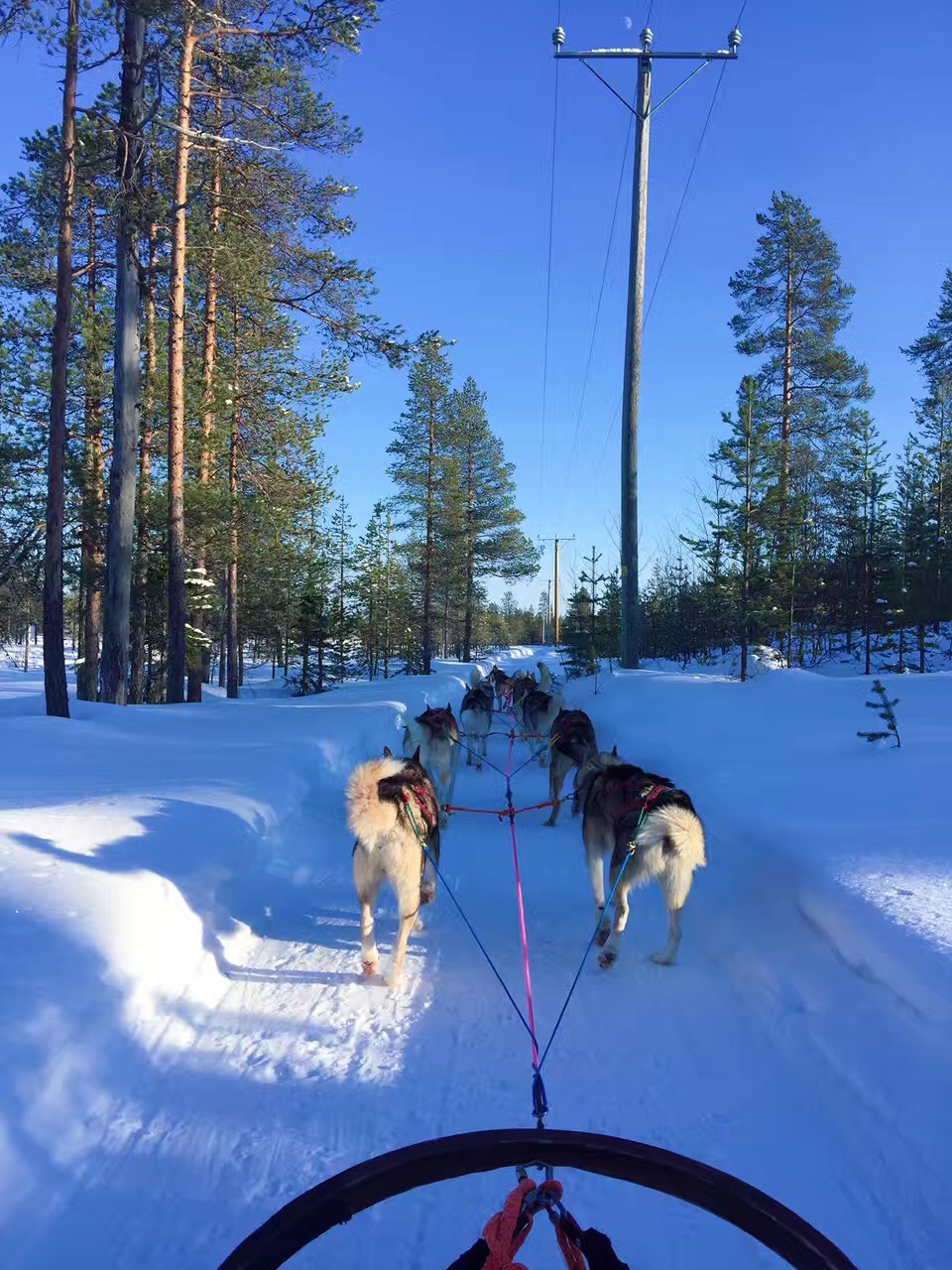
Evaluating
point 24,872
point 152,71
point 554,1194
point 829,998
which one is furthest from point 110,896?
point 152,71

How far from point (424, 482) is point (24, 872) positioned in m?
29.8

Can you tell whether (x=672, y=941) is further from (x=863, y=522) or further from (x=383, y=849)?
(x=863, y=522)

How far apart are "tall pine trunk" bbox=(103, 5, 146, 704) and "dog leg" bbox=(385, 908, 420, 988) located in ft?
31.6

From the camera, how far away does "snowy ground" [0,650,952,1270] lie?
2.25 m

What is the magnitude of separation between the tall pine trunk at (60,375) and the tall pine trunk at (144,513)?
16.5ft

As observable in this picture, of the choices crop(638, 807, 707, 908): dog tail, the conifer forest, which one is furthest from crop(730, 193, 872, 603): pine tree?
crop(638, 807, 707, 908): dog tail

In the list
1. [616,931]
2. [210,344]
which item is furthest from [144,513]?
[616,931]

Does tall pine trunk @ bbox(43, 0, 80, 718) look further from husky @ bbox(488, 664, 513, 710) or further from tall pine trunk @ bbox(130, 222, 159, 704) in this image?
husky @ bbox(488, 664, 513, 710)

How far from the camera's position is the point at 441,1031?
336 cm

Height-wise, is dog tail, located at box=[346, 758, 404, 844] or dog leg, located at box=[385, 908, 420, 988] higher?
dog tail, located at box=[346, 758, 404, 844]

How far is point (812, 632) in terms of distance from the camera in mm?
30109

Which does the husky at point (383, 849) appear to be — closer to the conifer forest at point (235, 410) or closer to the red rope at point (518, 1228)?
the red rope at point (518, 1228)

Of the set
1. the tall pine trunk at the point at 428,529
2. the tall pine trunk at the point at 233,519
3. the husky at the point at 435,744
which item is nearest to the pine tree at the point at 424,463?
the tall pine trunk at the point at 428,529

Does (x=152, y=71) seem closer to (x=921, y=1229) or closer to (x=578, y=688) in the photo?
(x=578, y=688)
